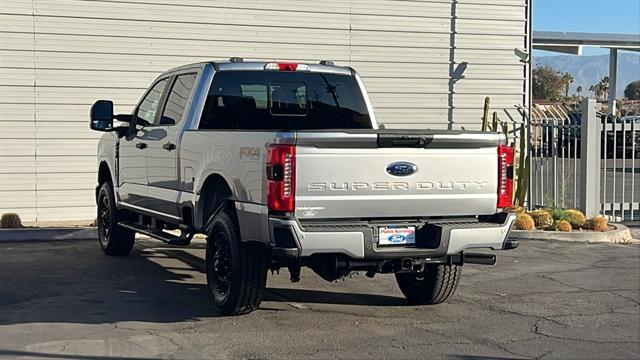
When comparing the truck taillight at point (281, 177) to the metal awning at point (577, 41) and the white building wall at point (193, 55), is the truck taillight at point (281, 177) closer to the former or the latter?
the white building wall at point (193, 55)

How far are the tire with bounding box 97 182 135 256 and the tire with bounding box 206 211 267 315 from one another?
318 centimetres

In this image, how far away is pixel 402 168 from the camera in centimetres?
699

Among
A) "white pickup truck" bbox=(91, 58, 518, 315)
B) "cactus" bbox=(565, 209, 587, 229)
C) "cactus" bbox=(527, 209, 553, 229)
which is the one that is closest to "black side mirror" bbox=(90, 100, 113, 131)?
"white pickup truck" bbox=(91, 58, 518, 315)

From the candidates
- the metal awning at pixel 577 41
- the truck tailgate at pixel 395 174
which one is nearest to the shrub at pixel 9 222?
the truck tailgate at pixel 395 174

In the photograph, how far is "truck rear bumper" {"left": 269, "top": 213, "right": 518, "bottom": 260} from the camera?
6.63 m

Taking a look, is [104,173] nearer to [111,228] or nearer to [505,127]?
[111,228]

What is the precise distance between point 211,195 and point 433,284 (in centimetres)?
221

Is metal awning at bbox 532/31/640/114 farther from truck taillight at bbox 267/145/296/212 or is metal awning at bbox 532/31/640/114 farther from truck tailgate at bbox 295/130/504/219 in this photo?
truck taillight at bbox 267/145/296/212

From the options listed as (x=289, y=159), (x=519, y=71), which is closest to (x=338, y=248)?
(x=289, y=159)

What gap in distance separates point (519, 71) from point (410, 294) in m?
9.40

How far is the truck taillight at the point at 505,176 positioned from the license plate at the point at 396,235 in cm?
91

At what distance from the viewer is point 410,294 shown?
8445mm

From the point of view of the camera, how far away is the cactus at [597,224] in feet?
45.2

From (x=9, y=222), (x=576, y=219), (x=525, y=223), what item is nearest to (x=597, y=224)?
(x=576, y=219)
